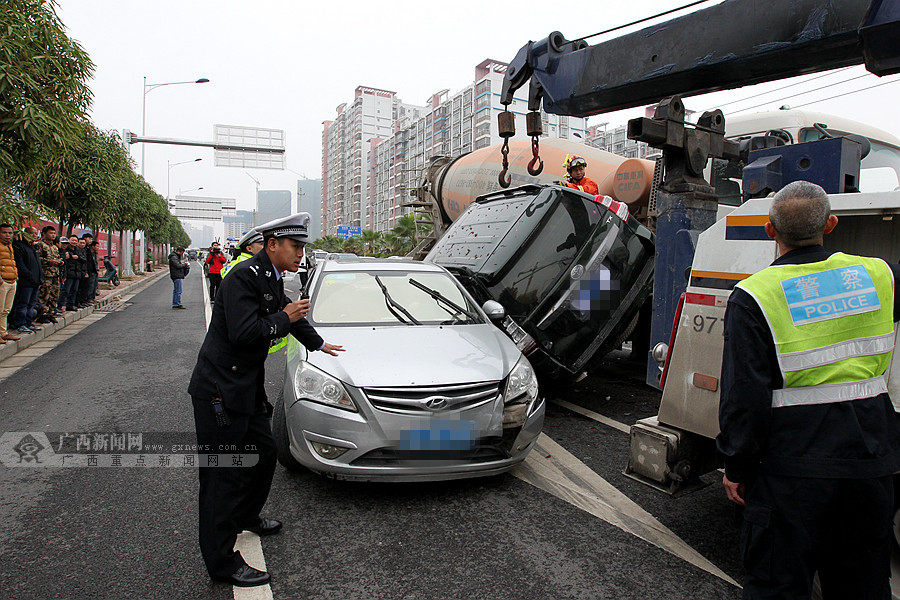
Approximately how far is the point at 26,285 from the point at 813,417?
10.7 metres

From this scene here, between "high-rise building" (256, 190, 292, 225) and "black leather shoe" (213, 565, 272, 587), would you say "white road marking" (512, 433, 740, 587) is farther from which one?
"high-rise building" (256, 190, 292, 225)

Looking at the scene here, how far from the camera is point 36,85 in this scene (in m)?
6.14

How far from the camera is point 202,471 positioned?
100 inches

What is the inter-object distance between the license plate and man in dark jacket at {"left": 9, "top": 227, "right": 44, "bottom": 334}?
26.9 ft

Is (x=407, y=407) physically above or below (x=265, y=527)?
above

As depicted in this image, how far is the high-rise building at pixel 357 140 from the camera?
409 ft

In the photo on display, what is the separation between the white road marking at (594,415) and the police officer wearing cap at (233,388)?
3.29 meters

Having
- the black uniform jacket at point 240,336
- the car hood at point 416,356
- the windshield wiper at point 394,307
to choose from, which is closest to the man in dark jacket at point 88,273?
the windshield wiper at point 394,307

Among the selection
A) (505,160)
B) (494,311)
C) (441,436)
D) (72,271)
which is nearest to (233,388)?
(441,436)

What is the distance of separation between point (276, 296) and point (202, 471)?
0.86 m

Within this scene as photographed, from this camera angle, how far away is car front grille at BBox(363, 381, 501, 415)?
3.23 m

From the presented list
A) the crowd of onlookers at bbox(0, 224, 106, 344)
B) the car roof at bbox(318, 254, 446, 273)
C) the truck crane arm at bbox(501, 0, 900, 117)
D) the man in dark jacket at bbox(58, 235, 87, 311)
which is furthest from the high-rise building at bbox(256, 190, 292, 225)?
the truck crane arm at bbox(501, 0, 900, 117)

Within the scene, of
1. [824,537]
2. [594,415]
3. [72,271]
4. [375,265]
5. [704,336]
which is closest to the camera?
[824,537]

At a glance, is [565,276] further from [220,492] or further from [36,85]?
[36,85]
